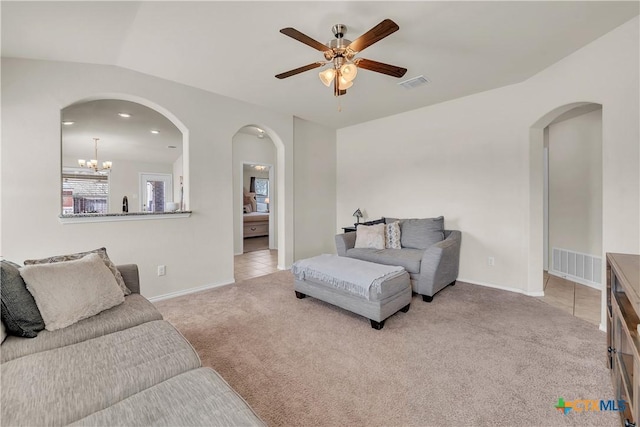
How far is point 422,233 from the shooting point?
382 centimetres

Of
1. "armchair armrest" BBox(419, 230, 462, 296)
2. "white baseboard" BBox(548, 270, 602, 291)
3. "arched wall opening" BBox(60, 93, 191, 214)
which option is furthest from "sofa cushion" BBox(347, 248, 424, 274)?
"arched wall opening" BBox(60, 93, 191, 214)

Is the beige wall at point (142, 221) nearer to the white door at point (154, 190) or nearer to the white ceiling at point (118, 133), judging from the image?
the white ceiling at point (118, 133)

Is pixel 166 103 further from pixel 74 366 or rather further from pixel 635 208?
pixel 635 208

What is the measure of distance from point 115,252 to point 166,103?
1784mm

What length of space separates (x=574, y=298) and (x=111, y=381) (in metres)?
4.35

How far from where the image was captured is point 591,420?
58.5 inches

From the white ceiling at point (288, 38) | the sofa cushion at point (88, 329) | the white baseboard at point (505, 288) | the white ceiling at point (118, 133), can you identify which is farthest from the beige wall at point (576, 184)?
the white ceiling at point (118, 133)

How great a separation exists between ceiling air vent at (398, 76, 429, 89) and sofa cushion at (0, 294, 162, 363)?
11.2ft

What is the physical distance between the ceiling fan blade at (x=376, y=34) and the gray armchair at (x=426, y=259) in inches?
89.0

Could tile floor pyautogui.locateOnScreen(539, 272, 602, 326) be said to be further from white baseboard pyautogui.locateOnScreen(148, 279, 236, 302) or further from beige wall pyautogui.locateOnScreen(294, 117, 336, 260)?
white baseboard pyautogui.locateOnScreen(148, 279, 236, 302)

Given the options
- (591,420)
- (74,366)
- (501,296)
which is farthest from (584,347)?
(74,366)

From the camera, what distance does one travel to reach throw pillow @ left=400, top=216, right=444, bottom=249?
3.76m

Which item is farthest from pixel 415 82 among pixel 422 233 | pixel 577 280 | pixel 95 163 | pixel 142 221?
pixel 95 163

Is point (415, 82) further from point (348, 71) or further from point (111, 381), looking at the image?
point (111, 381)
